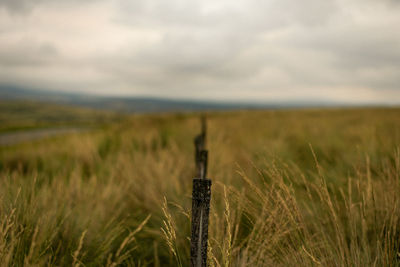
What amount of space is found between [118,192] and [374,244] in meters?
1.94

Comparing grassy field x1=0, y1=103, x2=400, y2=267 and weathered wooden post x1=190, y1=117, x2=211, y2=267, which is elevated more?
weathered wooden post x1=190, y1=117, x2=211, y2=267

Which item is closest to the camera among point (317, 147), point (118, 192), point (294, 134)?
point (118, 192)

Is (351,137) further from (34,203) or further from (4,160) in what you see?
(4,160)

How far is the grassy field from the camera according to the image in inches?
44.6

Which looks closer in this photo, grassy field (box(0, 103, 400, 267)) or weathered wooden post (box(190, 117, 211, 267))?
weathered wooden post (box(190, 117, 211, 267))

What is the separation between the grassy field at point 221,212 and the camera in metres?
1.13

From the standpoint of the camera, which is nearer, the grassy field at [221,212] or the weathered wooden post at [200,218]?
the weathered wooden post at [200,218]

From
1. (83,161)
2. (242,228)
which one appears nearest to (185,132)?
(83,161)

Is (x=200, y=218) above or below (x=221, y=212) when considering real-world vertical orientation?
above

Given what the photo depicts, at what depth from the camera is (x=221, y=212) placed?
1947 millimetres

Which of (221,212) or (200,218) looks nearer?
(200,218)

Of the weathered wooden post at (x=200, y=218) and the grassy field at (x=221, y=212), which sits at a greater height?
the weathered wooden post at (x=200, y=218)

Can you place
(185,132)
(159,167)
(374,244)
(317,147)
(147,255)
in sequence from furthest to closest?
1. (185,132)
2. (317,147)
3. (159,167)
4. (147,255)
5. (374,244)

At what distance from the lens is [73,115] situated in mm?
112438
